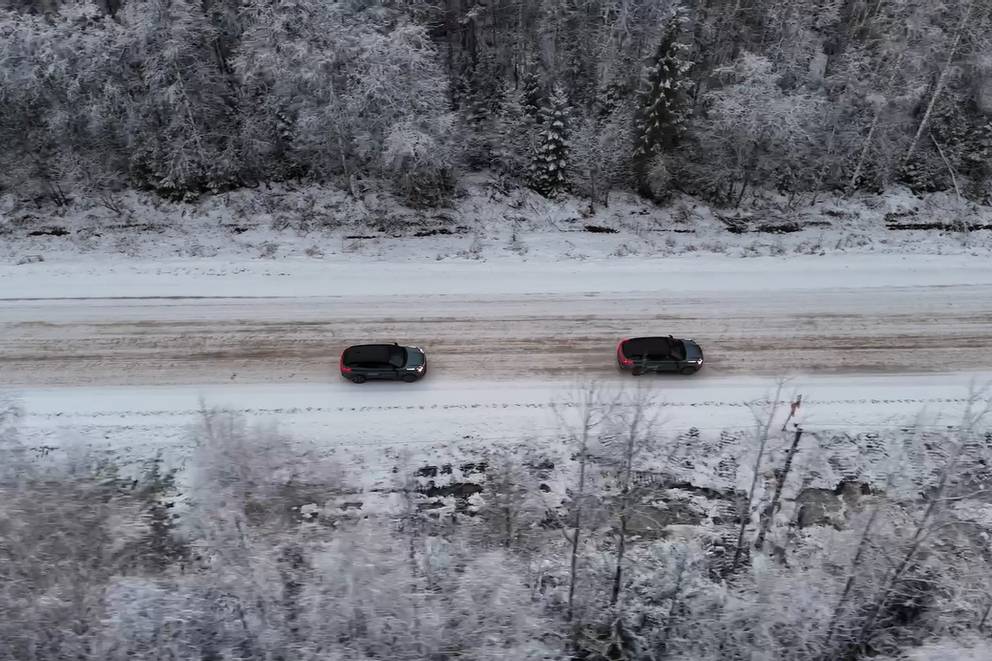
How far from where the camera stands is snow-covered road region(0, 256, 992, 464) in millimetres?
22250

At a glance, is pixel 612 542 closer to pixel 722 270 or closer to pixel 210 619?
pixel 210 619

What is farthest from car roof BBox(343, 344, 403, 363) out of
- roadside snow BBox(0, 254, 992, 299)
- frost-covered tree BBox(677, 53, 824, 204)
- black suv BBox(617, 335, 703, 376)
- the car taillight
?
frost-covered tree BBox(677, 53, 824, 204)

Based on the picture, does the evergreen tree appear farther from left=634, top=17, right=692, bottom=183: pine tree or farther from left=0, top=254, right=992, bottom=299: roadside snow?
left=0, top=254, right=992, bottom=299: roadside snow

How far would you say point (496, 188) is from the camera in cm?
3419

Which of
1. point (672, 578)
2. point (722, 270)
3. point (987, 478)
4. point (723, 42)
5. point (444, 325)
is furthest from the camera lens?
point (723, 42)

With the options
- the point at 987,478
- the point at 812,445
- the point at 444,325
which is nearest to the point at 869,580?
the point at 812,445

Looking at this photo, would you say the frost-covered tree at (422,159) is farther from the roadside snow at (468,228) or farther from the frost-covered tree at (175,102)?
the frost-covered tree at (175,102)

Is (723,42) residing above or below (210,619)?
above

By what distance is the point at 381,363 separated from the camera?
22641mm

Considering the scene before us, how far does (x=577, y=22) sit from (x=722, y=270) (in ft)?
61.0

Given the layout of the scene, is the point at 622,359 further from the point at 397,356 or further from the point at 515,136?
the point at 515,136

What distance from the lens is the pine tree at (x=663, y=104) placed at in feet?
96.5

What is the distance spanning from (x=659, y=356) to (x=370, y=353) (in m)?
10.4

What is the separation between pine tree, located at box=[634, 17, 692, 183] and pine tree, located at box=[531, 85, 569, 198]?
3.73 meters
